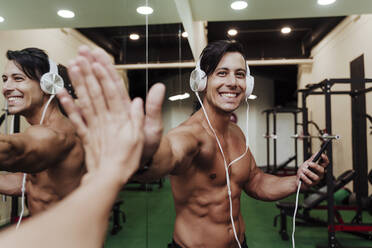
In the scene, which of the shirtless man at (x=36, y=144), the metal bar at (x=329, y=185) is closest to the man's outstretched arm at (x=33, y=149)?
the shirtless man at (x=36, y=144)

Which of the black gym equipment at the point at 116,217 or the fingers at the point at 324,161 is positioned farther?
the fingers at the point at 324,161

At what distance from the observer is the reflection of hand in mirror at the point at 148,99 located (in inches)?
20.3

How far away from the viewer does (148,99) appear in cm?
59

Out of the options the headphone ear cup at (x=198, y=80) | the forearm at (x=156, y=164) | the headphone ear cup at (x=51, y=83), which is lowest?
the forearm at (x=156, y=164)

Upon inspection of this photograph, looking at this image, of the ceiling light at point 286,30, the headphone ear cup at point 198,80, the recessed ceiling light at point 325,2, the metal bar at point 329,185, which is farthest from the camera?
the ceiling light at point 286,30

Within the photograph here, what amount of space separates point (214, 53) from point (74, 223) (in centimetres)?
125

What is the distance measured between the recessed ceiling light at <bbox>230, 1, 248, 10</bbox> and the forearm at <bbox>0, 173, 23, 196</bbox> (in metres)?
3.22

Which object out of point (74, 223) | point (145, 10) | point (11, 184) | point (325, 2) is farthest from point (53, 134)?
point (325, 2)

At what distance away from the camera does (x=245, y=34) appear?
20.9 ft

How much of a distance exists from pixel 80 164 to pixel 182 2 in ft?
8.25

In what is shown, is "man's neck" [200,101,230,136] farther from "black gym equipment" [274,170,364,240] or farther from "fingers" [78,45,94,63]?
"black gym equipment" [274,170,364,240]

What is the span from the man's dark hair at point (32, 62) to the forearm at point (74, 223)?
18.1 inches

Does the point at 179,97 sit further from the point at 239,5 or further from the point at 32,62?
the point at 239,5

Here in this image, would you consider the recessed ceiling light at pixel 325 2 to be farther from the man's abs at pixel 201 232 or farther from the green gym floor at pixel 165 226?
the man's abs at pixel 201 232
